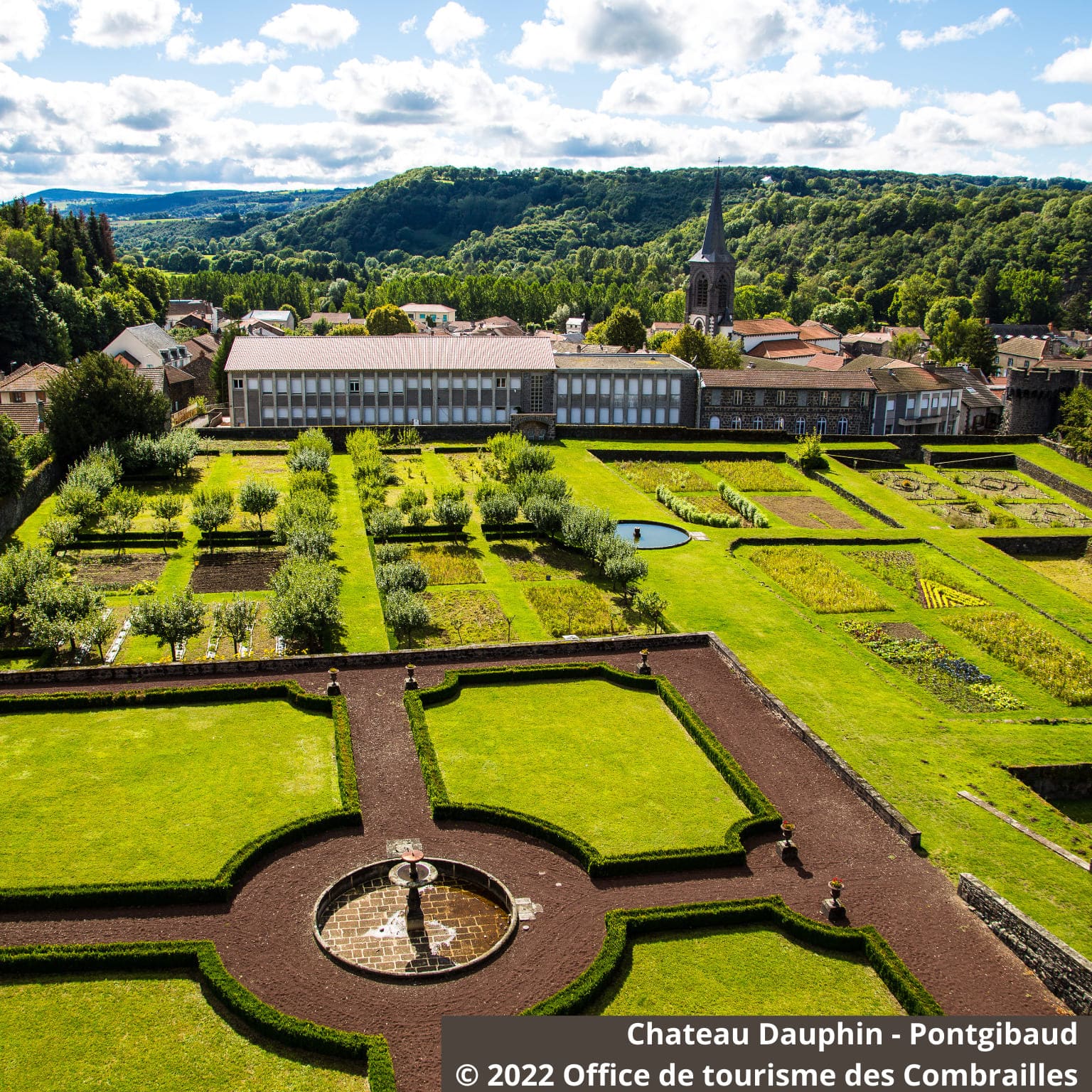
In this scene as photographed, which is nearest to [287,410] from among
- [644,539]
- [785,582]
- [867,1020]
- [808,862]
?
[644,539]

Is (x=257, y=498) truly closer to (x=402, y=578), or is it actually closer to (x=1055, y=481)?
(x=402, y=578)

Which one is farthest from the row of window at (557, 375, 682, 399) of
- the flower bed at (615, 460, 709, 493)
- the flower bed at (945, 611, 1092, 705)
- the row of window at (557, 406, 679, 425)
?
the flower bed at (945, 611, 1092, 705)

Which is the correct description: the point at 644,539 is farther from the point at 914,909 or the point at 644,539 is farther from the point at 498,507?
the point at 914,909

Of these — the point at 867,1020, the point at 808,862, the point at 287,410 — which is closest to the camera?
the point at 867,1020

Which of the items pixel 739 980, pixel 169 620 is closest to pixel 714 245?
pixel 169 620

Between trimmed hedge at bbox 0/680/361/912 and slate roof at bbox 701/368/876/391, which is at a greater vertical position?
slate roof at bbox 701/368/876/391

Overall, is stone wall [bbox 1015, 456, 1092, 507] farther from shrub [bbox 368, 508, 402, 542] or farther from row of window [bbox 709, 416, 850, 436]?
shrub [bbox 368, 508, 402, 542]
